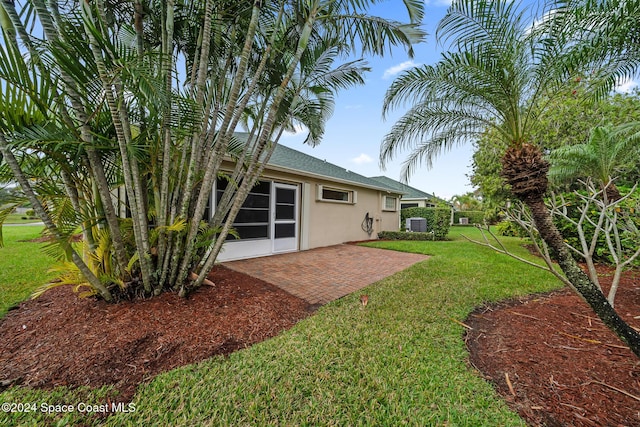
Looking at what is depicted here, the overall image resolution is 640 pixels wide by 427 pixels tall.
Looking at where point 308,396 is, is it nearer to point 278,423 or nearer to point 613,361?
point 278,423

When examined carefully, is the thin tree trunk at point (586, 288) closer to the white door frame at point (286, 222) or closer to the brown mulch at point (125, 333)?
the brown mulch at point (125, 333)

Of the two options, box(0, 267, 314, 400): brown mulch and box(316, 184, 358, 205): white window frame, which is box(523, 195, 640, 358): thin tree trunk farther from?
box(316, 184, 358, 205): white window frame

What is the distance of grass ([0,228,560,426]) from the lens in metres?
1.71

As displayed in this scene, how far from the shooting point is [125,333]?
2539 millimetres

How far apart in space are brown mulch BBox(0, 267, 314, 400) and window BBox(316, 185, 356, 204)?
550cm

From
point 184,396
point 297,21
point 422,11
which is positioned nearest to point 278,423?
point 184,396

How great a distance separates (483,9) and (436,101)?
4.11ft

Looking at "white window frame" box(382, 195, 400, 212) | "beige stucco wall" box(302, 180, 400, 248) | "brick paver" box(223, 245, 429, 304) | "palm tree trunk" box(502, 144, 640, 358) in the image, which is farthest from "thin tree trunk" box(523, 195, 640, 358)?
"white window frame" box(382, 195, 400, 212)

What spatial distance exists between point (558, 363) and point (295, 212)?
6678 millimetres

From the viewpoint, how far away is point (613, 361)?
224 centimetres

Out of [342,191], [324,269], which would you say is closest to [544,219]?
[324,269]

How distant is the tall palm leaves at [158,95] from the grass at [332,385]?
5.14 ft

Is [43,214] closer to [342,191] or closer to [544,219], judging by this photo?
[544,219]

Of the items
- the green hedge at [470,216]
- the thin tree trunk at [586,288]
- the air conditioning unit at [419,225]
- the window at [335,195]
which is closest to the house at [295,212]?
the window at [335,195]
